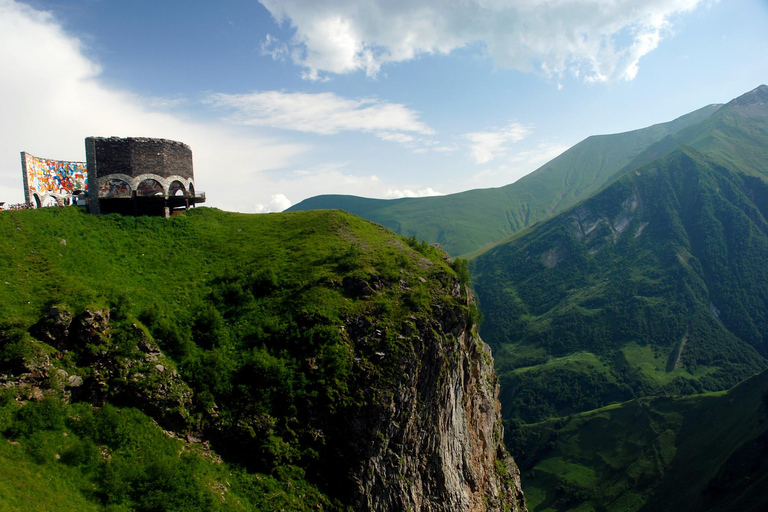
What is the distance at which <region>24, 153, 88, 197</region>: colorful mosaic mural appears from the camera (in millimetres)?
37369

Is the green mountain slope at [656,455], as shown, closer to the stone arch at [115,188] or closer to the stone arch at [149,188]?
the stone arch at [149,188]

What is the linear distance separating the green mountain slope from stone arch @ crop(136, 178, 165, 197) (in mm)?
124480

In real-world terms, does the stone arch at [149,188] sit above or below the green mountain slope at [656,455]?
above

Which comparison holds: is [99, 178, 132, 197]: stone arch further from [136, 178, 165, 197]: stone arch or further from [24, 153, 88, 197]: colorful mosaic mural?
Result: [24, 153, 88, 197]: colorful mosaic mural

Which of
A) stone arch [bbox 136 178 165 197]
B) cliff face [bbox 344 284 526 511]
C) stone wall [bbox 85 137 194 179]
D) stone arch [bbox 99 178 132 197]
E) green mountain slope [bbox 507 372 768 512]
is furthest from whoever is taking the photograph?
green mountain slope [bbox 507 372 768 512]

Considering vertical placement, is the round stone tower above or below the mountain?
above

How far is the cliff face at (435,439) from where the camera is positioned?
26.4 meters

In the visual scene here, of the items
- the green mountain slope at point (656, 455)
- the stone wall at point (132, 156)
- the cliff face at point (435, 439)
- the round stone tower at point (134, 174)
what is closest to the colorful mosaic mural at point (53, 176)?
the round stone tower at point (134, 174)

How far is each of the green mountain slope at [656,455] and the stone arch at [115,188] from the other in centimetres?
12656

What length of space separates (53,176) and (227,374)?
2853 centimetres

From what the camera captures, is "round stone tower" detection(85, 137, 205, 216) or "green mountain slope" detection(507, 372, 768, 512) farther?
"green mountain slope" detection(507, 372, 768, 512)

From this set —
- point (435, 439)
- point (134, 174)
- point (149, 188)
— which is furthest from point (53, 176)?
point (435, 439)

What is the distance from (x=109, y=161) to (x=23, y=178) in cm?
744

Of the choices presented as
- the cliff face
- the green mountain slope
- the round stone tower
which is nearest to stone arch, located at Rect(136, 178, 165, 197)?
the round stone tower
